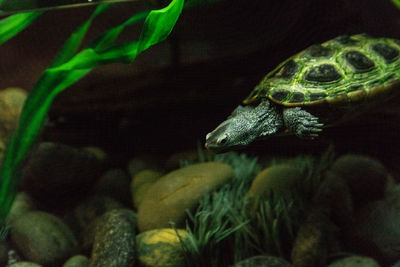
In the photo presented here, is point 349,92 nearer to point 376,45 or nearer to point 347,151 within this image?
point 376,45

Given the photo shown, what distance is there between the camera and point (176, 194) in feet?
7.00

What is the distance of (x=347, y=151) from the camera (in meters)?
2.92

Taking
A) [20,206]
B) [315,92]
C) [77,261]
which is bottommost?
[77,261]

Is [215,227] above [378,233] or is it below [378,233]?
above

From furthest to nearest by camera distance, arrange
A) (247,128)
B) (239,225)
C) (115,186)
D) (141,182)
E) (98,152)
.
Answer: (98,152), (115,186), (141,182), (239,225), (247,128)

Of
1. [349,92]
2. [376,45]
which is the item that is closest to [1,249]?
[349,92]

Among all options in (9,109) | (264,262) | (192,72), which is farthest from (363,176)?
(9,109)

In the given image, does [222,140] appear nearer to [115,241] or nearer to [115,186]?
[115,241]

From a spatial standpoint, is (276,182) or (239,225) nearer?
(239,225)

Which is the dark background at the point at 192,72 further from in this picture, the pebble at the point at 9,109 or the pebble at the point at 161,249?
the pebble at the point at 161,249

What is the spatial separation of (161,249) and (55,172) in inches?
53.7

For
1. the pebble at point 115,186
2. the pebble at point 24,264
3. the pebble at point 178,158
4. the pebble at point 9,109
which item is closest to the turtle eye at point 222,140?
the pebble at point 178,158

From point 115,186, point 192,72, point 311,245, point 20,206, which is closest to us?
point 311,245

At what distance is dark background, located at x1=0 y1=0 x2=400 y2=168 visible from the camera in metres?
2.45
